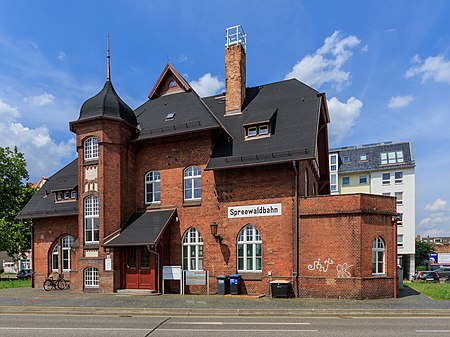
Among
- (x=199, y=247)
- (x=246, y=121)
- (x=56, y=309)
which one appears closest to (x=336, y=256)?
(x=199, y=247)

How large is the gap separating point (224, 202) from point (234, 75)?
7.64 meters

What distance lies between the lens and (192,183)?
19.9 m

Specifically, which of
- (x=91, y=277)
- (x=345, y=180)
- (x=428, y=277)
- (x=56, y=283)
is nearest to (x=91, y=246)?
(x=91, y=277)

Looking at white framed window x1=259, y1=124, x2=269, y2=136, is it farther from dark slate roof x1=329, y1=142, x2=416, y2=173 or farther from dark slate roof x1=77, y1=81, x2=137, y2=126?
dark slate roof x1=329, y1=142, x2=416, y2=173

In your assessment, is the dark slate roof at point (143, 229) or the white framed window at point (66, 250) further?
the white framed window at point (66, 250)

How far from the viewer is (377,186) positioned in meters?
52.2

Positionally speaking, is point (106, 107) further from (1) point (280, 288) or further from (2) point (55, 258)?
(1) point (280, 288)

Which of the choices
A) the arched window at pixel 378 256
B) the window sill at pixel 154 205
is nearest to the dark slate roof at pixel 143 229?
the window sill at pixel 154 205

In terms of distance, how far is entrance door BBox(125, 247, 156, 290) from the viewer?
18859 mm

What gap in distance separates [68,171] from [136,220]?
9400 millimetres

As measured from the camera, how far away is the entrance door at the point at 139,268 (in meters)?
18.9

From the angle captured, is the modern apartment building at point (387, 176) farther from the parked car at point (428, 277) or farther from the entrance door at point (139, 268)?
the entrance door at point (139, 268)

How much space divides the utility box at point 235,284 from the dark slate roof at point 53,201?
425 inches

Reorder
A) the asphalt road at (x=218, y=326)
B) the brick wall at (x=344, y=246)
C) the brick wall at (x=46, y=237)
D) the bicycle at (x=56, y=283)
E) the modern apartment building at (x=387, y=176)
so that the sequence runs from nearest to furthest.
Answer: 1. the asphalt road at (x=218, y=326)
2. the brick wall at (x=344, y=246)
3. the bicycle at (x=56, y=283)
4. the brick wall at (x=46, y=237)
5. the modern apartment building at (x=387, y=176)
